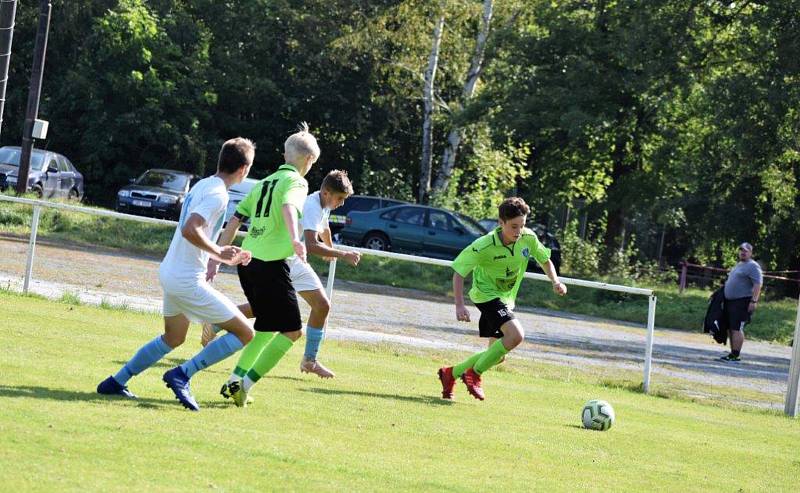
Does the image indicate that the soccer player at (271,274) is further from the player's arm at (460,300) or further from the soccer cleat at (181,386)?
the player's arm at (460,300)

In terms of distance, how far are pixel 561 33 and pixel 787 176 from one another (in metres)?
7.65

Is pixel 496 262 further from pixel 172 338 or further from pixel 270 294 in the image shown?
pixel 172 338

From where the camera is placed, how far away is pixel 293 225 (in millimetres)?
7668

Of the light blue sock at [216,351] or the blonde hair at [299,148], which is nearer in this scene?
the light blue sock at [216,351]

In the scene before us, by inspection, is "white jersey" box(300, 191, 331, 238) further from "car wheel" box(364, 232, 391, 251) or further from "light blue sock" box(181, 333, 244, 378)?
"car wheel" box(364, 232, 391, 251)

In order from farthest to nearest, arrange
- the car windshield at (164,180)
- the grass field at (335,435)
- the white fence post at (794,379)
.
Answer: the car windshield at (164,180) → the white fence post at (794,379) → the grass field at (335,435)

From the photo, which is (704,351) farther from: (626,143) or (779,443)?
(626,143)

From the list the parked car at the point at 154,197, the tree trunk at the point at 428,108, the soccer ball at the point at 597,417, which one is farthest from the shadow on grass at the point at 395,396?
the tree trunk at the point at 428,108

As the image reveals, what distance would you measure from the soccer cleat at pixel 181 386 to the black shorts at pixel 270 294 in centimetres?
61

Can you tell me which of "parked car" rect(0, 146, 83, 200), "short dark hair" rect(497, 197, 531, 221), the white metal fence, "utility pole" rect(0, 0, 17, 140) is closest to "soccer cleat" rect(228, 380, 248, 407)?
"short dark hair" rect(497, 197, 531, 221)

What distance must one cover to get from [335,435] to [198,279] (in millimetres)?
1315

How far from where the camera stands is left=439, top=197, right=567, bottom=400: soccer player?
1018 cm

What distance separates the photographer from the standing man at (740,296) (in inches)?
779

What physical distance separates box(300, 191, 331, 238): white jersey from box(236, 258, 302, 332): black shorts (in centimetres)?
126
